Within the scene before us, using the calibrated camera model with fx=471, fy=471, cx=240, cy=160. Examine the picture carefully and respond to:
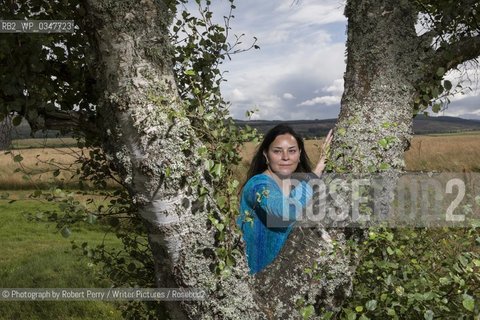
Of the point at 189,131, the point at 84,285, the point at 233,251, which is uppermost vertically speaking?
the point at 189,131

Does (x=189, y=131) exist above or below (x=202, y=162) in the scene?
above

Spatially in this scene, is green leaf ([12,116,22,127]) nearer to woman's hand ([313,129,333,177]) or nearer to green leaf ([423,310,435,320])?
woman's hand ([313,129,333,177])

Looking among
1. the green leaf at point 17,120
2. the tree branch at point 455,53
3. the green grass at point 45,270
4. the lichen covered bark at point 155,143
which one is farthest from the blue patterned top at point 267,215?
the green leaf at point 17,120

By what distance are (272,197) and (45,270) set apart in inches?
381

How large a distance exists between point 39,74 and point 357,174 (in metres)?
2.88

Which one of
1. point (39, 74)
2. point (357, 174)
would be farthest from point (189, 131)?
point (39, 74)

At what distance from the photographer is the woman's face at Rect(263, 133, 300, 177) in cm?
472

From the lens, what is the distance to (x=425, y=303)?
3.52 meters

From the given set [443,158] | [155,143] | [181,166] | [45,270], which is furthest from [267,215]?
[443,158]

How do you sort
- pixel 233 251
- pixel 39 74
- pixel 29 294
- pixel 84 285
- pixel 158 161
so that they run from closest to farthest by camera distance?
pixel 158 161 → pixel 233 251 → pixel 39 74 → pixel 29 294 → pixel 84 285

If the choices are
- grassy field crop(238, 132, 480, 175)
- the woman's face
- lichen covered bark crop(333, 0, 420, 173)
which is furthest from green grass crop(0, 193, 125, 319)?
grassy field crop(238, 132, 480, 175)

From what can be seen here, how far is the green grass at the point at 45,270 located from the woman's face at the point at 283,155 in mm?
2194

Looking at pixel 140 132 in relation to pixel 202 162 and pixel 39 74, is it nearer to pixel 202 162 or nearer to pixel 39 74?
pixel 202 162

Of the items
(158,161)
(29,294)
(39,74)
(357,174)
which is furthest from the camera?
(29,294)
